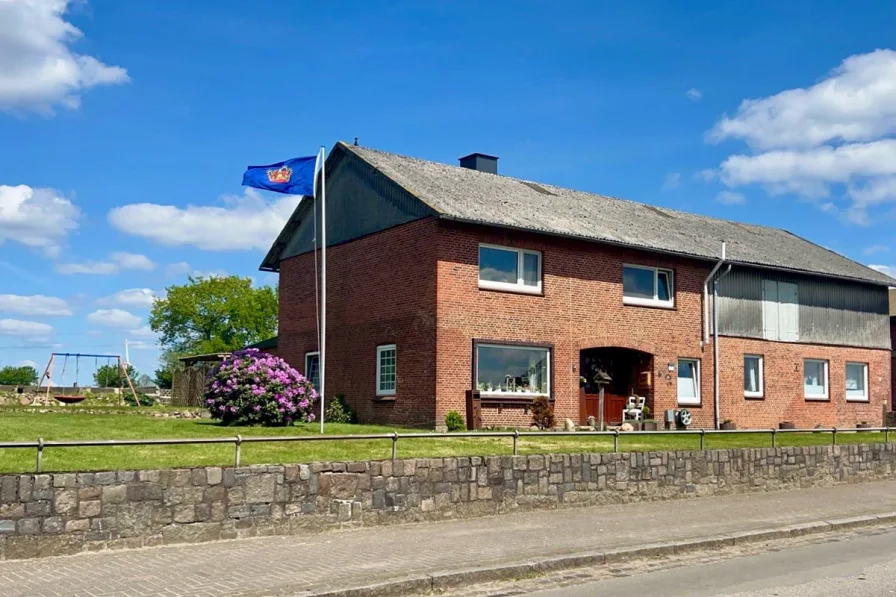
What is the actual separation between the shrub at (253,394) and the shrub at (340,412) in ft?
18.4

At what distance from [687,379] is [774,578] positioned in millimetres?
18713

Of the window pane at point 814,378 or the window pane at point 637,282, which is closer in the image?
the window pane at point 637,282

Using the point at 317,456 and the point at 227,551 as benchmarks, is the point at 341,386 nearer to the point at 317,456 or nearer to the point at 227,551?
the point at 317,456

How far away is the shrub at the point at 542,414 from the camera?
24.0 meters

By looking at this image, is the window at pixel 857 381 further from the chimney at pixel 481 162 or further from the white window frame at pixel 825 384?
the chimney at pixel 481 162

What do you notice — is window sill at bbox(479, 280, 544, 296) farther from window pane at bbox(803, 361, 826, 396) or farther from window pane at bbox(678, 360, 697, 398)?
window pane at bbox(803, 361, 826, 396)

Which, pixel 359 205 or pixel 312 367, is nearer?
pixel 359 205

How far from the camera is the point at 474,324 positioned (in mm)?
23688

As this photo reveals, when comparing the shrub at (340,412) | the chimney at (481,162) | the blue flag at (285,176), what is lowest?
the shrub at (340,412)

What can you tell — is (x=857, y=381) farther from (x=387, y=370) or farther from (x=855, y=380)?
(x=387, y=370)

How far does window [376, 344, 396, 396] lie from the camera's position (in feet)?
81.9

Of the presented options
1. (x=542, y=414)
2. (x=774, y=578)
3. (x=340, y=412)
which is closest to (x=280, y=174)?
(x=340, y=412)

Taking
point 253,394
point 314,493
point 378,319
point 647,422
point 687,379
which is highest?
point 378,319

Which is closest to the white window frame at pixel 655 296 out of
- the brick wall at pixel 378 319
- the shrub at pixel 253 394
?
the brick wall at pixel 378 319
